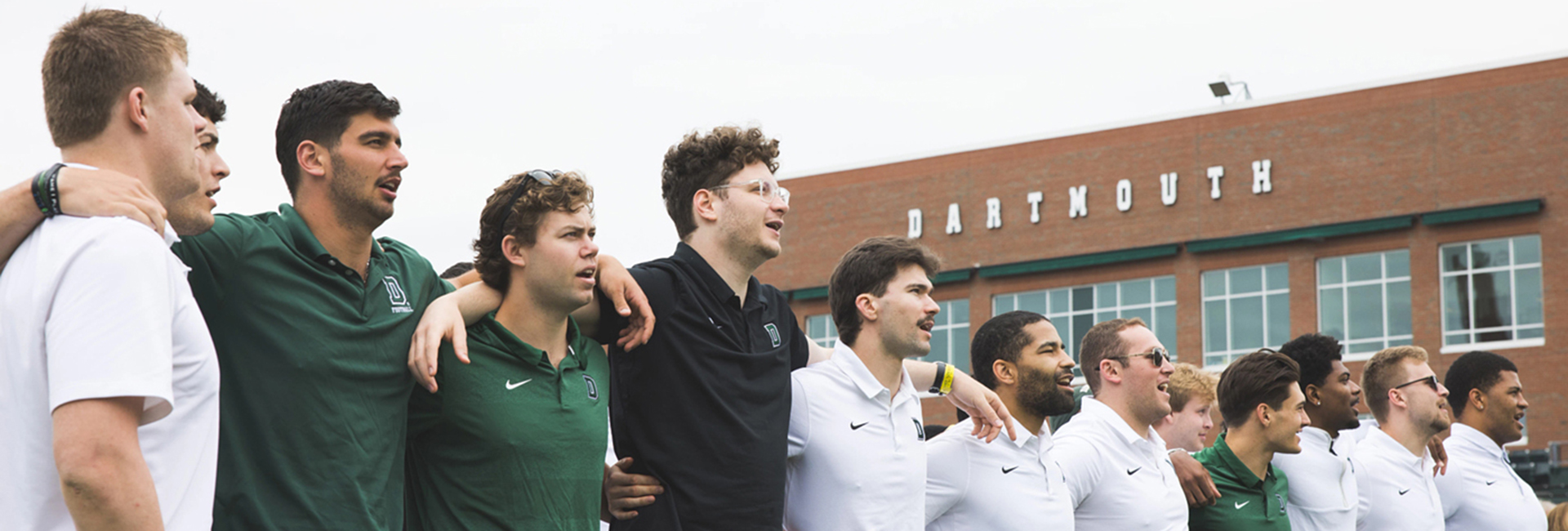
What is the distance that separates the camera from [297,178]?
A: 14.3 ft

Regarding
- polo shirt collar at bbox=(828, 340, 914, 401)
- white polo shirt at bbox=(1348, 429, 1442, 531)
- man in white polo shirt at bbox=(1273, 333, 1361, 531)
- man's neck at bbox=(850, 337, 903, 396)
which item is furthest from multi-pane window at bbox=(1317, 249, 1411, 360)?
polo shirt collar at bbox=(828, 340, 914, 401)

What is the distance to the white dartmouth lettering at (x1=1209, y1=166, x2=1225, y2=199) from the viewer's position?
3841 centimetres

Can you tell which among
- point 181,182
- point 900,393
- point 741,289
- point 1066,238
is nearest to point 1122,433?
point 900,393

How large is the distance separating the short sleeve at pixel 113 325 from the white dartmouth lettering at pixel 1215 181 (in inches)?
1489

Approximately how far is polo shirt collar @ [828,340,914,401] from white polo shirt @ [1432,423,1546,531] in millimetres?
5879

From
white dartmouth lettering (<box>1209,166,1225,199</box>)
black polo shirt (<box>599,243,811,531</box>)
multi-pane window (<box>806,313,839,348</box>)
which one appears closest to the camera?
black polo shirt (<box>599,243,811,531</box>)

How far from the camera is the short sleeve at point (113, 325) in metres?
2.74

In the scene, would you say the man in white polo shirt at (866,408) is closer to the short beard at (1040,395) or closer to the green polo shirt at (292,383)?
the short beard at (1040,395)

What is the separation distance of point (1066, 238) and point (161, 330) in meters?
39.1

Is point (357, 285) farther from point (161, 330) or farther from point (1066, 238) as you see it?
point (1066, 238)

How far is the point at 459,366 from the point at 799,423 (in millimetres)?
1652

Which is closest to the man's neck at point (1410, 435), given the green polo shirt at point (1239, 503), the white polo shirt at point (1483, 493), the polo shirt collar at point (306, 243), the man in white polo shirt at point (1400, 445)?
the man in white polo shirt at point (1400, 445)

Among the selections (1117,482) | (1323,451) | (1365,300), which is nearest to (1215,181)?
(1365,300)

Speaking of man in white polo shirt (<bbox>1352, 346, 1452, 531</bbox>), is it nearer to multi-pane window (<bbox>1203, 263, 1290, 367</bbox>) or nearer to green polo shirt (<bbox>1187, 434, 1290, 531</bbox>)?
green polo shirt (<bbox>1187, 434, 1290, 531</bbox>)
